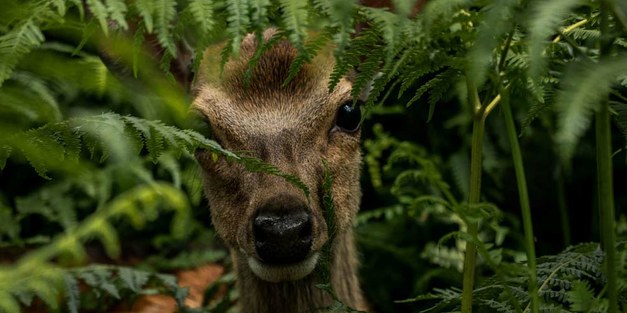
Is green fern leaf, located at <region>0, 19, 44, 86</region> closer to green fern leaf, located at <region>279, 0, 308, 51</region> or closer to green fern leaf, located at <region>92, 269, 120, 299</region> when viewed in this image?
green fern leaf, located at <region>279, 0, 308, 51</region>

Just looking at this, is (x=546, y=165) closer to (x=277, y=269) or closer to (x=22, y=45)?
(x=277, y=269)

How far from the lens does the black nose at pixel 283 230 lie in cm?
342

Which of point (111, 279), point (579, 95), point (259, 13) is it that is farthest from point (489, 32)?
point (111, 279)

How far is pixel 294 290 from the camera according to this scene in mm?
4340

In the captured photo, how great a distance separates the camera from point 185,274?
6113 mm

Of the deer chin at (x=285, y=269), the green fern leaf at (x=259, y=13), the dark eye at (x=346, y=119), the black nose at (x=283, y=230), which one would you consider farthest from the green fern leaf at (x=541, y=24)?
the dark eye at (x=346, y=119)

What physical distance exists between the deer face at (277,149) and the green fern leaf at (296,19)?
1.21 m

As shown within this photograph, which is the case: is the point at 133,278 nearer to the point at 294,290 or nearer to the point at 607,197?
the point at 294,290

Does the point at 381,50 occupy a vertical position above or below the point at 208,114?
above

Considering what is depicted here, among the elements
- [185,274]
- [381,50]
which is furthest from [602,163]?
[185,274]

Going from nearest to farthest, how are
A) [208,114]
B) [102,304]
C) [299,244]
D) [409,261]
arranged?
[299,244] → [208,114] → [102,304] → [409,261]

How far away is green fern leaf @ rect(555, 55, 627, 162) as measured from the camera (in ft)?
6.20

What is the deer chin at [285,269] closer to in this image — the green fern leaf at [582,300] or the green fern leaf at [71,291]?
the green fern leaf at [71,291]

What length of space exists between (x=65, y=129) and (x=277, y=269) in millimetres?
1312
